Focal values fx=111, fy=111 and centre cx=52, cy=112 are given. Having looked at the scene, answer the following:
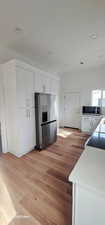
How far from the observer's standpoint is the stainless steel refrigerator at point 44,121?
3.30 metres

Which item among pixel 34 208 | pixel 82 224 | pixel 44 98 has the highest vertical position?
pixel 44 98

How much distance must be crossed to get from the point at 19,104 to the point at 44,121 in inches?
39.3

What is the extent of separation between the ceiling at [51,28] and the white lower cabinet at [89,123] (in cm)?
246

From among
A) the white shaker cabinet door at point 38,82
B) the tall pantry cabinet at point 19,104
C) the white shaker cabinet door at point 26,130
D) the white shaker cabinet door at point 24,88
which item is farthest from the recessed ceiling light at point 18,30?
the white shaker cabinet door at point 26,130

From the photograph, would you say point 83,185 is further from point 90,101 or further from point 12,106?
point 90,101

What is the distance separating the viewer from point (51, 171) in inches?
92.5

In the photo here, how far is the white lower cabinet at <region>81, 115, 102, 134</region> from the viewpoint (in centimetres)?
477

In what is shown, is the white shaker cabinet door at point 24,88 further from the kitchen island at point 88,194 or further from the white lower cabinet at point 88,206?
the white lower cabinet at point 88,206

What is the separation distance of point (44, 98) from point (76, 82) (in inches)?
112

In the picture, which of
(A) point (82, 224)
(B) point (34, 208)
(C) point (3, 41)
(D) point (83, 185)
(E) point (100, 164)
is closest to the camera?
(D) point (83, 185)

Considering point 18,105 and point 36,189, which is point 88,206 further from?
point 18,105

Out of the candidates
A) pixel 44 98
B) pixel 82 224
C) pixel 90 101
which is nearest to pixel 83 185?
pixel 82 224

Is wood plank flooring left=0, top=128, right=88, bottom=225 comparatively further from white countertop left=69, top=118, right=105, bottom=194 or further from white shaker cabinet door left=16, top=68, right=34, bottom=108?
white shaker cabinet door left=16, top=68, right=34, bottom=108

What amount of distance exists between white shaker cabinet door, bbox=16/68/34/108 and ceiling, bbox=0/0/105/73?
75 centimetres
